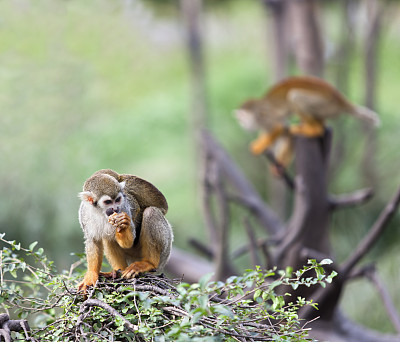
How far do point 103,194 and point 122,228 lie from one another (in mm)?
130

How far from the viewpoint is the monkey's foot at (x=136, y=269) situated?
170 centimetres

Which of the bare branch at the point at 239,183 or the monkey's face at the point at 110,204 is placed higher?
the monkey's face at the point at 110,204

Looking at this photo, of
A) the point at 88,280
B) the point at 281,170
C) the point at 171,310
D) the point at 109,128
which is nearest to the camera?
the point at 171,310

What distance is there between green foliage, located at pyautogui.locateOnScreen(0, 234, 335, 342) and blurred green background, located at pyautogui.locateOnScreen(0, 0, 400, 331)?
4700mm

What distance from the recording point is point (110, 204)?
183 cm

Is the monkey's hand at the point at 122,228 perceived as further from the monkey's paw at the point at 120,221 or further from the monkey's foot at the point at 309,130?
the monkey's foot at the point at 309,130

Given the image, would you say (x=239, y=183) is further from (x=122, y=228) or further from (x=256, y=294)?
(x=256, y=294)

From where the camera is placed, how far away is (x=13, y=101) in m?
7.17

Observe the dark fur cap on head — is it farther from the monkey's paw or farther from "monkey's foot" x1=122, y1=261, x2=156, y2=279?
"monkey's foot" x1=122, y1=261, x2=156, y2=279

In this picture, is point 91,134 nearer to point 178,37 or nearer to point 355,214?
point 178,37

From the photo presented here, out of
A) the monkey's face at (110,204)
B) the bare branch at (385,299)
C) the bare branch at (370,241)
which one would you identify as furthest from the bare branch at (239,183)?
the monkey's face at (110,204)

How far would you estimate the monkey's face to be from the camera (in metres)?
1.81

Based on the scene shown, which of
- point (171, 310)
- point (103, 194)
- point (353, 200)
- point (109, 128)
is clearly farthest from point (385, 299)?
point (109, 128)

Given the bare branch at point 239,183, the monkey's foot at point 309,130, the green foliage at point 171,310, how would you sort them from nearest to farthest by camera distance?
the green foliage at point 171,310, the monkey's foot at point 309,130, the bare branch at point 239,183
